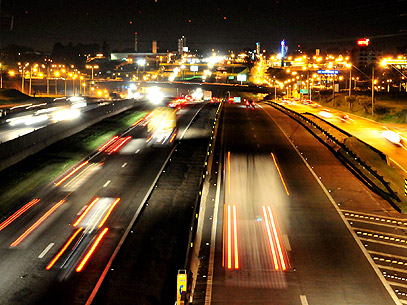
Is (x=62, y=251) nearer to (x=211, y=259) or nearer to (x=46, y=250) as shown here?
(x=46, y=250)

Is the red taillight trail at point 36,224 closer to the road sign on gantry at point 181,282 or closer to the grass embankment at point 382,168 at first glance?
the road sign on gantry at point 181,282

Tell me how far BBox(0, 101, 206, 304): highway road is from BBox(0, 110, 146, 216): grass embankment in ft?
3.01

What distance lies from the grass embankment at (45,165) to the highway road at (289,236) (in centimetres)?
1085

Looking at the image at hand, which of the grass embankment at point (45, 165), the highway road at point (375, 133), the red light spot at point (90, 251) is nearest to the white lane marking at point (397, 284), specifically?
the red light spot at point (90, 251)

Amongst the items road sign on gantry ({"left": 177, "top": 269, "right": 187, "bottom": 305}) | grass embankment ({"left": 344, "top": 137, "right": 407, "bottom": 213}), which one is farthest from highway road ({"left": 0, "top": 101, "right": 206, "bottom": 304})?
grass embankment ({"left": 344, "top": 137, "right": 407, "bottom": 213})

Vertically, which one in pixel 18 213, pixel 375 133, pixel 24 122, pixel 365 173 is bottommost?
pixel 18 213

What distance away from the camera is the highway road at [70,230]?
1678 centimetres

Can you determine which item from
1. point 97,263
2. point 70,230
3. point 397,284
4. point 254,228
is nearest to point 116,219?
point 70,230

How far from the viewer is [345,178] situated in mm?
35219

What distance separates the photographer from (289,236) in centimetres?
2270

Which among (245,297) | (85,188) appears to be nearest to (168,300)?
(245,297)

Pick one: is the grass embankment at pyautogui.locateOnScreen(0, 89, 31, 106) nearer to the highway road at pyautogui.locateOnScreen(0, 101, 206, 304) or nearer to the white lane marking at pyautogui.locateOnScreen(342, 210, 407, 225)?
the highway road at pyautogui.locateOnScreen(0, 101, 206, 304)

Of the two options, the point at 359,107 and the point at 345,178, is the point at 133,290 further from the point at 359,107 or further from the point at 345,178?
the point at 359,107

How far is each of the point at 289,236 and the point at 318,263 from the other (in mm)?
3254
